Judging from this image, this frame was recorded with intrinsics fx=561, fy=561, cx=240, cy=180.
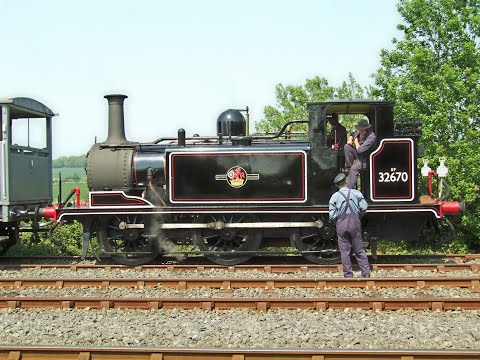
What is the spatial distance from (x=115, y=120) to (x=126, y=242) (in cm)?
220

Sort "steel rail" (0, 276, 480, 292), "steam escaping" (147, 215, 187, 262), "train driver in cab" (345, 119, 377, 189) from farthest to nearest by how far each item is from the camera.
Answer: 1. "steam escaping" (147, 215, 187, 262)
2. "train driver in cab" (345, 119, 377, 189)
3. "steel rail" (0, 276, 480, 292)

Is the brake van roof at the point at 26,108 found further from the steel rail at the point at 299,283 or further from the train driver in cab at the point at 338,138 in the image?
the train driver in cab at the point at 338,138

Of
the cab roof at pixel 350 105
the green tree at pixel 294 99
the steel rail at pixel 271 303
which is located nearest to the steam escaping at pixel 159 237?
the steel rail at pixel 271 303

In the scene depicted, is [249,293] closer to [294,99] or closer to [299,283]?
[299,283]

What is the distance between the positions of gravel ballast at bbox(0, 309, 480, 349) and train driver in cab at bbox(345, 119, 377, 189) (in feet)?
9.69

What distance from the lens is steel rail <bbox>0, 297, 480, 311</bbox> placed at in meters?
6.25

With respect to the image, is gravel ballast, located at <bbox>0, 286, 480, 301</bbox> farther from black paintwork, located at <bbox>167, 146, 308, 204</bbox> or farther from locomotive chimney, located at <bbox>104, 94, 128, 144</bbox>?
locomotive chimney, located at <bbox>104, 94, 128, 144</bbox>

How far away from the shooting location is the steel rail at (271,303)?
6250 mm

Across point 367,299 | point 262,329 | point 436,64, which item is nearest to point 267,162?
point 367,299

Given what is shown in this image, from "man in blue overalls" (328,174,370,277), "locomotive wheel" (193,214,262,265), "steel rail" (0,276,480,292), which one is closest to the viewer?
"steel rail" (0,276,480,292)

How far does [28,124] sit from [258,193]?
15.1 ft

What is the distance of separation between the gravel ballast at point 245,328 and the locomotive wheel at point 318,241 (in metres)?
3.07

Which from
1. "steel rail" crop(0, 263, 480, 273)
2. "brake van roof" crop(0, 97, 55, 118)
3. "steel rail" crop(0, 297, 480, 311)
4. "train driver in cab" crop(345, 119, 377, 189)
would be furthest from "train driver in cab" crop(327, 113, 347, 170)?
"brake van roof" crop(0, 97, 55, 118)

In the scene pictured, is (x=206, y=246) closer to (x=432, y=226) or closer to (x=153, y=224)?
(x=153, y=224)
